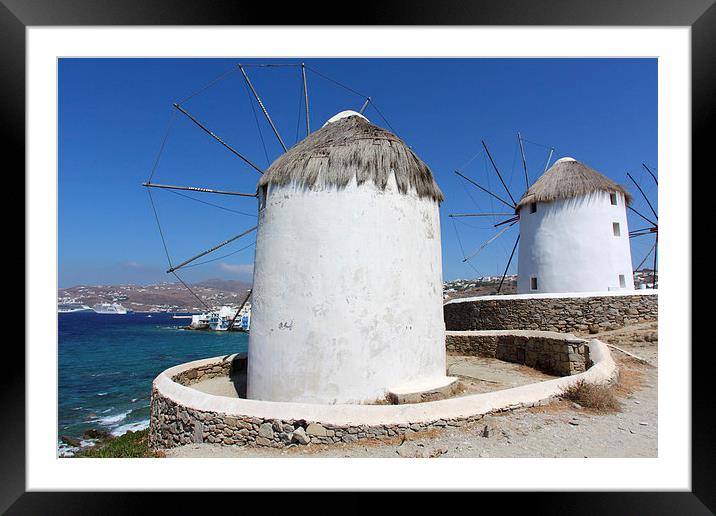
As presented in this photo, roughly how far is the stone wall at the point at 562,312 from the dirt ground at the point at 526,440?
6.31 meters

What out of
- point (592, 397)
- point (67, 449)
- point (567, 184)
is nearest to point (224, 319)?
point (67, 449)

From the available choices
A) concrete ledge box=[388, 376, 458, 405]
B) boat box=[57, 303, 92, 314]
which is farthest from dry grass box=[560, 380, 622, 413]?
boat box=[57, 303, 92, 314]

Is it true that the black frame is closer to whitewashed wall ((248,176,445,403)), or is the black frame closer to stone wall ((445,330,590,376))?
whitewashed wall ((248,176,445,403))

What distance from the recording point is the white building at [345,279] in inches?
197

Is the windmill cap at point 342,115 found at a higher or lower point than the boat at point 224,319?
higher

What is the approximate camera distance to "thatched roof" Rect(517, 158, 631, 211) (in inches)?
527

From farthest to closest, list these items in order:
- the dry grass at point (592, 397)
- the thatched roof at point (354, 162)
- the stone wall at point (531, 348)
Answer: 1. the stone wall at point (531, 348)
2. the thatched roof at point (354, 162)
3. the dry grass at point (592, 397)

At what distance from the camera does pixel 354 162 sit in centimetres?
529

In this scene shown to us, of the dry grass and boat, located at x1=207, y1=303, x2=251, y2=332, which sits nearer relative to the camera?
the dry grass

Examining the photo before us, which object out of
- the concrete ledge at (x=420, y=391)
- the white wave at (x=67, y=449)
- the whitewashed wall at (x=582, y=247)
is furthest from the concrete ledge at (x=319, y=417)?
the whitewashed wall at (x=582, y=247)

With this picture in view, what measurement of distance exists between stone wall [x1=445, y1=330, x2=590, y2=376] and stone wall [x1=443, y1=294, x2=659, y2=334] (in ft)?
7.79

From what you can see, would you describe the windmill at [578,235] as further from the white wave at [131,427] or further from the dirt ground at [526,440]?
the white wave at [131,427]
